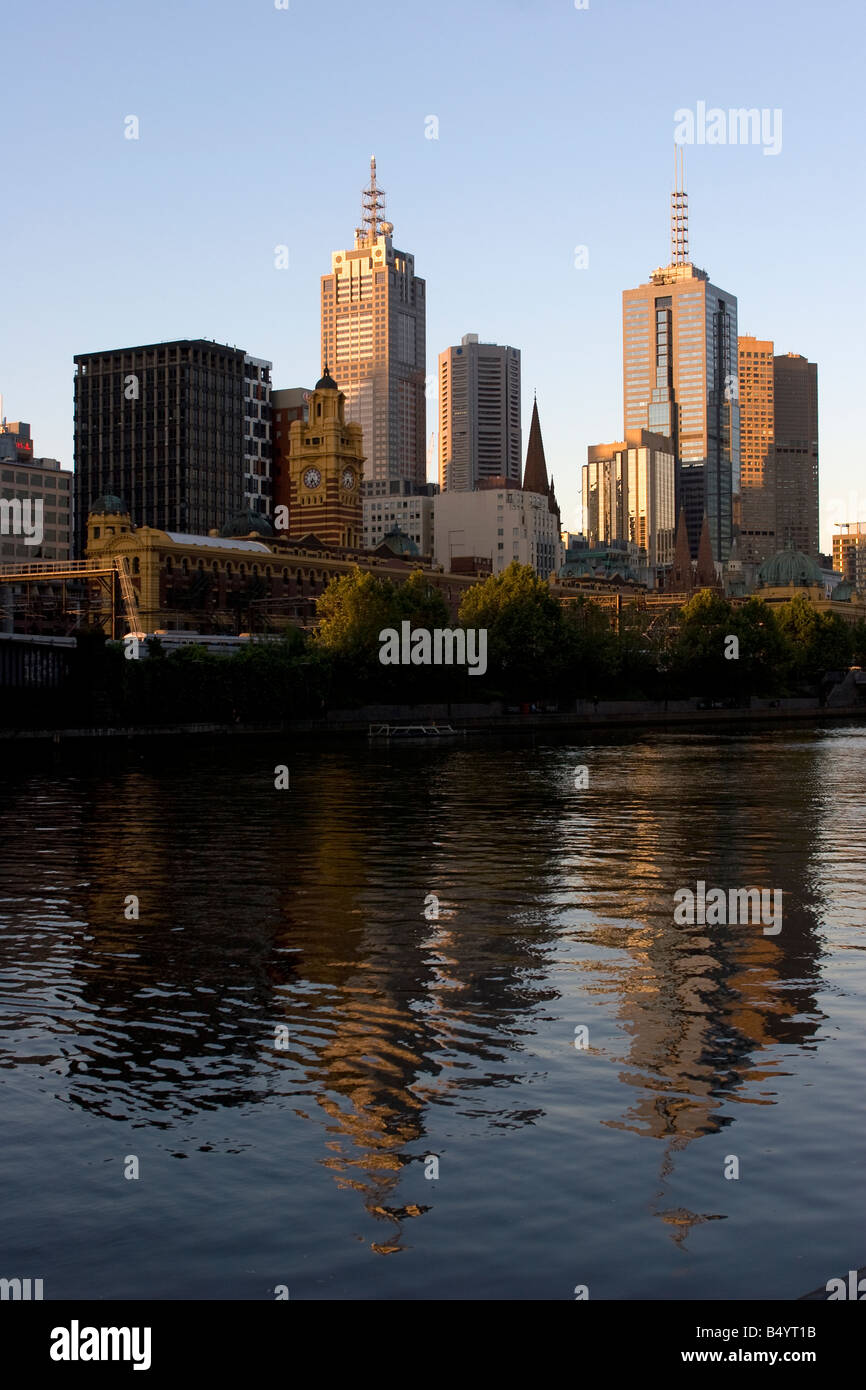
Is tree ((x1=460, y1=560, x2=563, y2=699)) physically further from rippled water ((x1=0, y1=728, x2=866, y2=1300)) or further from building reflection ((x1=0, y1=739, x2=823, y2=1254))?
rippled water ((x1=0, y1=728, x2=866, y2=1300))

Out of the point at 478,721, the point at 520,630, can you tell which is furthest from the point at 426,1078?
the point at 520,630

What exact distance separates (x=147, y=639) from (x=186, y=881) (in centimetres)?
9475

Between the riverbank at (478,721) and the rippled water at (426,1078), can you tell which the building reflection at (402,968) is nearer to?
the rippled water at (426,1078)

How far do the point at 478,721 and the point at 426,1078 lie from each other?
4831 inches

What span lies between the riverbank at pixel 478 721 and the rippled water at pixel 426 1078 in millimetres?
72263

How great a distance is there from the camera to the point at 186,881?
36.7 m

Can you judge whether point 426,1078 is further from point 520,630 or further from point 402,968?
point 520,630

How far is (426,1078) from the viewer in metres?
17.6

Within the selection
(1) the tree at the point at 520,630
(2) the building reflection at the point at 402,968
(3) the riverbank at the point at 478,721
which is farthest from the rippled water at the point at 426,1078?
(1) the tree at the point at 520,630

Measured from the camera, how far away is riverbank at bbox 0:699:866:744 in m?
113

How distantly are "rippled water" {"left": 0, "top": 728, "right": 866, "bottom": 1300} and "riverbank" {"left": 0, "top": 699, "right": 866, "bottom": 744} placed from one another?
237 feet

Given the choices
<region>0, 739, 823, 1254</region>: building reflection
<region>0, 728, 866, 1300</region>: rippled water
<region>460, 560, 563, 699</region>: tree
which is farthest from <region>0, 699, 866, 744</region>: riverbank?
<region>0, 728, 866, 1300</region>: rippled water

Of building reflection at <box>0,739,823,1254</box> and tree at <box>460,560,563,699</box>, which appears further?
tree at <box>460,560,563,699</box>

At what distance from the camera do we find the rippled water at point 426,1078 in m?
12.7
